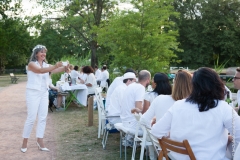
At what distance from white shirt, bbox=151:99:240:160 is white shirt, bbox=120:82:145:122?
284cm

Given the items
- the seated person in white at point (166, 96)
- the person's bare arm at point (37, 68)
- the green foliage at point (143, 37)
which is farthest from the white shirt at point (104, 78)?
the seated person in white at point (166, 96)

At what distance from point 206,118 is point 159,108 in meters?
1.24

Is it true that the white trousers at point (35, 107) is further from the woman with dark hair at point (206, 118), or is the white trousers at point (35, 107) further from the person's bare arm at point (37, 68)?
the woman with dark hair at point (206, 118)

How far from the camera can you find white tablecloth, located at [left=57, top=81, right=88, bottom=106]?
13087mm

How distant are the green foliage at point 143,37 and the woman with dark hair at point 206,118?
31.6 feet

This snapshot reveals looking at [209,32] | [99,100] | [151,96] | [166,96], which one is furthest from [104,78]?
[209,32]

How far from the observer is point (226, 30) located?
1800 inches

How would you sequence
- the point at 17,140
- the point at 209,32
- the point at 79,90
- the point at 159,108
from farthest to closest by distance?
the point at 209,32, the point at 79,90, the point at 17,140, the point at 159,108

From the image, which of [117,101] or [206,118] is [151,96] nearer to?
[117,101]

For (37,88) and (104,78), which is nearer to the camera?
(37,88)

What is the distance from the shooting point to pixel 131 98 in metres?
6.24

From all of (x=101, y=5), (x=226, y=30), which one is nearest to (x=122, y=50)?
(x=101, y=5)

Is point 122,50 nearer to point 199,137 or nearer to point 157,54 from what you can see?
point 157,54

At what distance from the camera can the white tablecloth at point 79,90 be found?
1309cm
